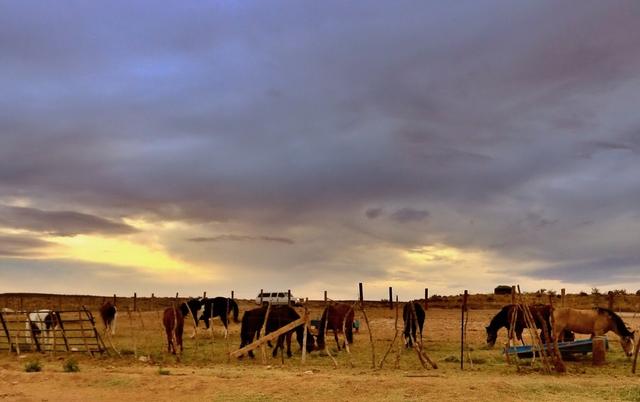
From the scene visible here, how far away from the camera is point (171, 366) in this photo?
19438mm

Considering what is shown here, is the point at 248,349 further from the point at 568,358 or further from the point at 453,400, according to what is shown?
the point at 568,358

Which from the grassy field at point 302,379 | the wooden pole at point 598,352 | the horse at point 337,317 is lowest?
the grassy field at point 302,379

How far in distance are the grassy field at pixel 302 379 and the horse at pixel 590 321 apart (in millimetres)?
1044

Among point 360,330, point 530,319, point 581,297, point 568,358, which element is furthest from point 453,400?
point 581,297

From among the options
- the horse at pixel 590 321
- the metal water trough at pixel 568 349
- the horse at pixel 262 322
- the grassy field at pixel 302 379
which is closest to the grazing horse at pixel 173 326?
the grassy field at pixel 302 379

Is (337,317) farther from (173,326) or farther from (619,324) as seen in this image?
(619,324)

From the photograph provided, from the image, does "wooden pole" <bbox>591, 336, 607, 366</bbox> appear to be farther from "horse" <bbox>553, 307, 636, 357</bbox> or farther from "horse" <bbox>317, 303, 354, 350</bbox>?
"horse" <bbox>317, 303, 354, 350</bbox>

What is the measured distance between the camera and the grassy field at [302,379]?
14.4 metres

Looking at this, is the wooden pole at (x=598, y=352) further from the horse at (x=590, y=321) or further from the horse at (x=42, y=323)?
the horse at (x=42, y=323)

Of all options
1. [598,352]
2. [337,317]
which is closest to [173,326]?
[337,317]

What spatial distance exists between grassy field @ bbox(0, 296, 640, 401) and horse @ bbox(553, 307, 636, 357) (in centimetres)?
104

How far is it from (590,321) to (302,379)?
38.1ft

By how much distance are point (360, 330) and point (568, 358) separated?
15134mm

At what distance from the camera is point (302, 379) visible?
15977mm
